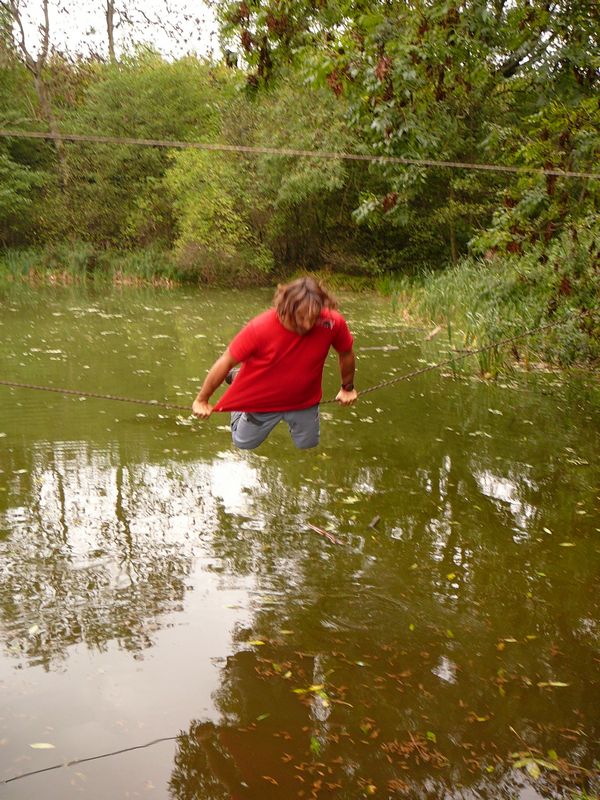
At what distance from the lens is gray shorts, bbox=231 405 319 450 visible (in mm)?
4668

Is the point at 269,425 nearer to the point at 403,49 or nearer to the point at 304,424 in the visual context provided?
the point at 304,424

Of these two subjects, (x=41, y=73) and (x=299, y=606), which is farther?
(x=41, y=73)

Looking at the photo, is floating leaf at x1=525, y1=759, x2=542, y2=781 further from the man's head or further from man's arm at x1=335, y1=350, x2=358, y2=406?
man's arm at x1=335, y1=350, x2=358, y2=406

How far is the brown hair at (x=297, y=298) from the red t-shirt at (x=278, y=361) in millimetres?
119

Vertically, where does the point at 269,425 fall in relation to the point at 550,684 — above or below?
above

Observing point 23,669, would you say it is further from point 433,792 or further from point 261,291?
point 261,291

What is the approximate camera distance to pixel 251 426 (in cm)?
471

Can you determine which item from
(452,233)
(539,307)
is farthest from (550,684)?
(452,233)

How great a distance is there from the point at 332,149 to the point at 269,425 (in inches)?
697

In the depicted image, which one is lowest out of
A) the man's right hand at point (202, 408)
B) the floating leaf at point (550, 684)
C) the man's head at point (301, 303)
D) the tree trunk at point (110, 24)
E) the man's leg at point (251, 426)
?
the floating leaf at point (550, 684)

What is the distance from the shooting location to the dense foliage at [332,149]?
7.07m

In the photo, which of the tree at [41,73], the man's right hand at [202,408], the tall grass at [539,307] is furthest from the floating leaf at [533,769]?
the tree at [41,73]

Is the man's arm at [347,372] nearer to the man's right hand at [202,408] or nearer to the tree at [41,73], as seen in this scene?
the man's right hand at [202,408]

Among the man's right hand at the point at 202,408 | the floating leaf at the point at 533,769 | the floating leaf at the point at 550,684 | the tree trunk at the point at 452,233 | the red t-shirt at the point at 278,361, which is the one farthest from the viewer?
the tree trunk at the point at 452,233
